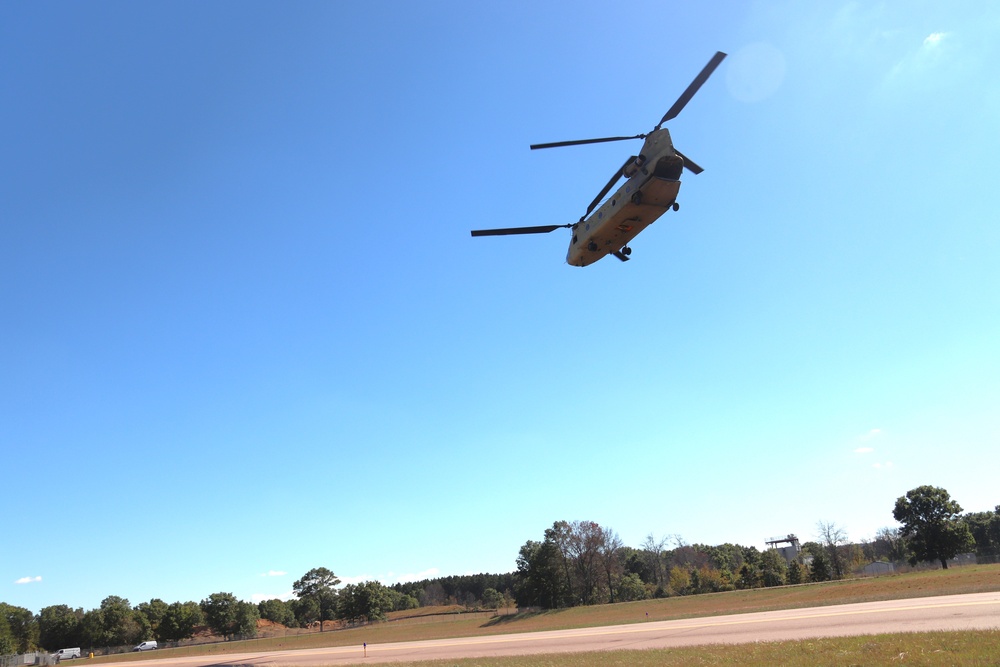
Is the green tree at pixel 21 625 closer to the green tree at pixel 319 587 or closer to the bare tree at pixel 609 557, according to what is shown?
the green tree at pixel 319 587

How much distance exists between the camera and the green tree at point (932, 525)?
71375mm

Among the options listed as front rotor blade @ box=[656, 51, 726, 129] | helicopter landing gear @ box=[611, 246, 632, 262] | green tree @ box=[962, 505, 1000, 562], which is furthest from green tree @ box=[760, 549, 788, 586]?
front rotor blade @ box=[656, 51, 726, 129]

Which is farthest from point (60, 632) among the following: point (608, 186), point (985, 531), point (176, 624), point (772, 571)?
point (985, 531)

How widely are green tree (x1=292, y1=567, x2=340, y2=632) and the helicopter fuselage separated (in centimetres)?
11047

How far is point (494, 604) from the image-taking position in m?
131

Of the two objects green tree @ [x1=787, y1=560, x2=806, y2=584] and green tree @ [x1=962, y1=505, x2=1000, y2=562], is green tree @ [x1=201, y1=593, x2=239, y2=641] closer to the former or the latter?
green tree @ [x1=787, y1=560, x2=806, y2=584]

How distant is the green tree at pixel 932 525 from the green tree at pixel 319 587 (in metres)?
95.3

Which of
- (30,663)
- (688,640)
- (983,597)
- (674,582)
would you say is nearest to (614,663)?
(688,640)

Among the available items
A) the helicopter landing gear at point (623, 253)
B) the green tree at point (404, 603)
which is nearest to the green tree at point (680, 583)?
the helicopter landing gear at point (623, 253)

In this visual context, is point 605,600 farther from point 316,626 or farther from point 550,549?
point 316,626

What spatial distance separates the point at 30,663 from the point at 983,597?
103125 mm

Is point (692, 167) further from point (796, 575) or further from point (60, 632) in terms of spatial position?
point (60, 632)

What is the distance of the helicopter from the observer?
44.2 ft

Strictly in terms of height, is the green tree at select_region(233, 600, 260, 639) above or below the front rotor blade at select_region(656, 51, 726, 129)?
below
